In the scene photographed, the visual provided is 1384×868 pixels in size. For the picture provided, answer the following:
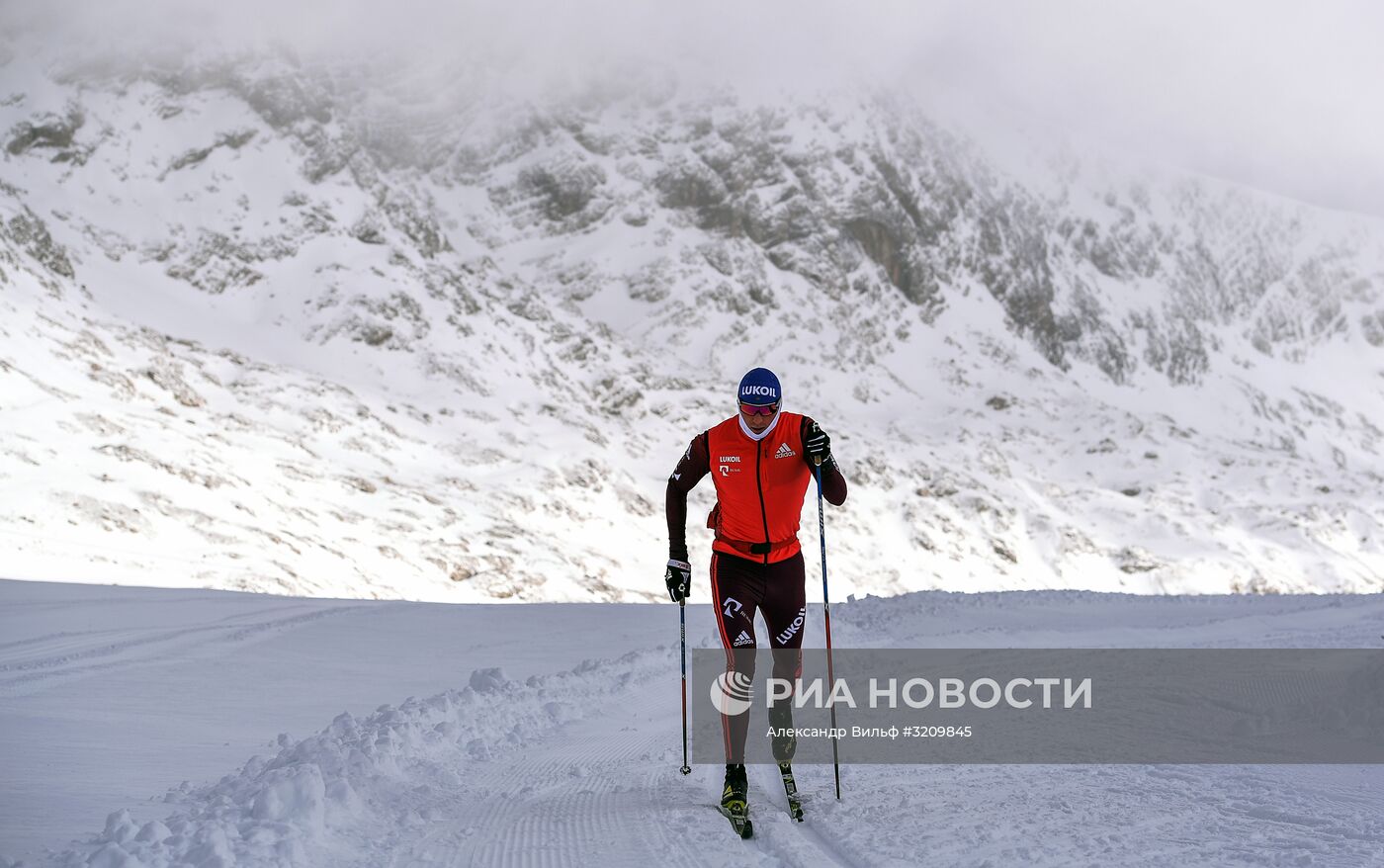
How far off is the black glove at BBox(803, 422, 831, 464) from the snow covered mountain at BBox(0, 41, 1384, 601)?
21.7 meters

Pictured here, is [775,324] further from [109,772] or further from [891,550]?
[109,772]

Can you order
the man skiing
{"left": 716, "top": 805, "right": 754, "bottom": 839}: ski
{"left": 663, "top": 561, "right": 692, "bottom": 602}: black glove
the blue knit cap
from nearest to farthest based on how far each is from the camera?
{"left": 716, "top": 805, "right": 754, "bottom": 839}: ski, the blue knit cap, the man skiing, {"left": 663, "top": 561, "right": 692, "bottom": 602}: black glove

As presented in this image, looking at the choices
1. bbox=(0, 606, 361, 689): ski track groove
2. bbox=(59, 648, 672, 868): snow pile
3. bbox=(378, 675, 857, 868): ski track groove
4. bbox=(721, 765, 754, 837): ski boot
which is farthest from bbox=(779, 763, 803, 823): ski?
bbox=(0, 606, 361, 689): ski track groove

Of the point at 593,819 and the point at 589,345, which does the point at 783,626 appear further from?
the point at 589,345

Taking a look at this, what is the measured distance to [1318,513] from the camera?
75062 millimetres

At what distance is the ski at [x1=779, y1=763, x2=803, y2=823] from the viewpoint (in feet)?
16.4

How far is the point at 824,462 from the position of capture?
5652 mm

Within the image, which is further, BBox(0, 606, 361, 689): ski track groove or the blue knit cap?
BBox(0, 606, 361, 689): ski track groove

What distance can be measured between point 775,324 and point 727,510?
99.5 m

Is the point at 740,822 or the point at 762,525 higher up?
the point at 762,525

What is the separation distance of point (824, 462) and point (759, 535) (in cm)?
58

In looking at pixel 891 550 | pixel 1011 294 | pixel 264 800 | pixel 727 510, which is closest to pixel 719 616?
pixel 727 510

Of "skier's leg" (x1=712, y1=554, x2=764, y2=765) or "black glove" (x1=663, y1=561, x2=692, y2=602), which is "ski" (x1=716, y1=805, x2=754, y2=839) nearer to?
"skier's leg" (x1=712, y1=554, x2=764, y2=765)

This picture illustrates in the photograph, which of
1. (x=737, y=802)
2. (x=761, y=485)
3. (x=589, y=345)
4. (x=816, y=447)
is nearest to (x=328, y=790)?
(x=737, y=802)
